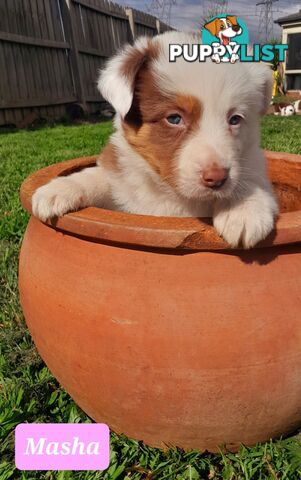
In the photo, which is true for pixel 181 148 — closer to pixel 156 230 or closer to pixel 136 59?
pixel 156 230

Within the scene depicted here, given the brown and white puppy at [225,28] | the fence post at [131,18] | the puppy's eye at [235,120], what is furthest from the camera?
the fence post at [131,18]

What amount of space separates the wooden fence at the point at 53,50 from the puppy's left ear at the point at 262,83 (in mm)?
7354

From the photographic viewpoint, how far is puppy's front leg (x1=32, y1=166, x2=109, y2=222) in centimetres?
197

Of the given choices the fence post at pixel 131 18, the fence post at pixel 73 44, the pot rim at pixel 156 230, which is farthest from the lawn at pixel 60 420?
the fence post at pixel 131 18

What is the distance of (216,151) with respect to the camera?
6.17 ft

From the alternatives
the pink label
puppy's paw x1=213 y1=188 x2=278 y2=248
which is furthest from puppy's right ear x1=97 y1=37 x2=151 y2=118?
the pink label

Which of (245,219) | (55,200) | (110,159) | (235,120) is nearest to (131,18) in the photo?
(110,159)

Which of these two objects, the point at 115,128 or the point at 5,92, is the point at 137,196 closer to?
the point at 115,128

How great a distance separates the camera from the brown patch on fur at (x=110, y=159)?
97.7 inches

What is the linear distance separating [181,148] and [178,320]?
0.64 meters

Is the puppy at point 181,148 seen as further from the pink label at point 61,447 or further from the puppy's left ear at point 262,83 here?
the pink label at point 61,447

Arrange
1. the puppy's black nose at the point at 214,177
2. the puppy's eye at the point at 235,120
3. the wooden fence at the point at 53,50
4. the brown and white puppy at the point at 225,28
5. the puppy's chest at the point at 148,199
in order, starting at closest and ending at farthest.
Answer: the puppy's black nose at the point at 214,177
the puppy's eye at the point at 235,120
the puppy's chest at the point at 148,199
the brown and white puppy at the point at 225,28
the wooden fence at the point at 53,50

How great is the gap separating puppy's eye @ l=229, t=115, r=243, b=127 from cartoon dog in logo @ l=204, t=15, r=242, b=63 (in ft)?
1.01

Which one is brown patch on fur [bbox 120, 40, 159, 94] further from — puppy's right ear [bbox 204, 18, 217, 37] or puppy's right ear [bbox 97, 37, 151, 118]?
puppy's right ear [bbox 204, 18, 217, 37]
